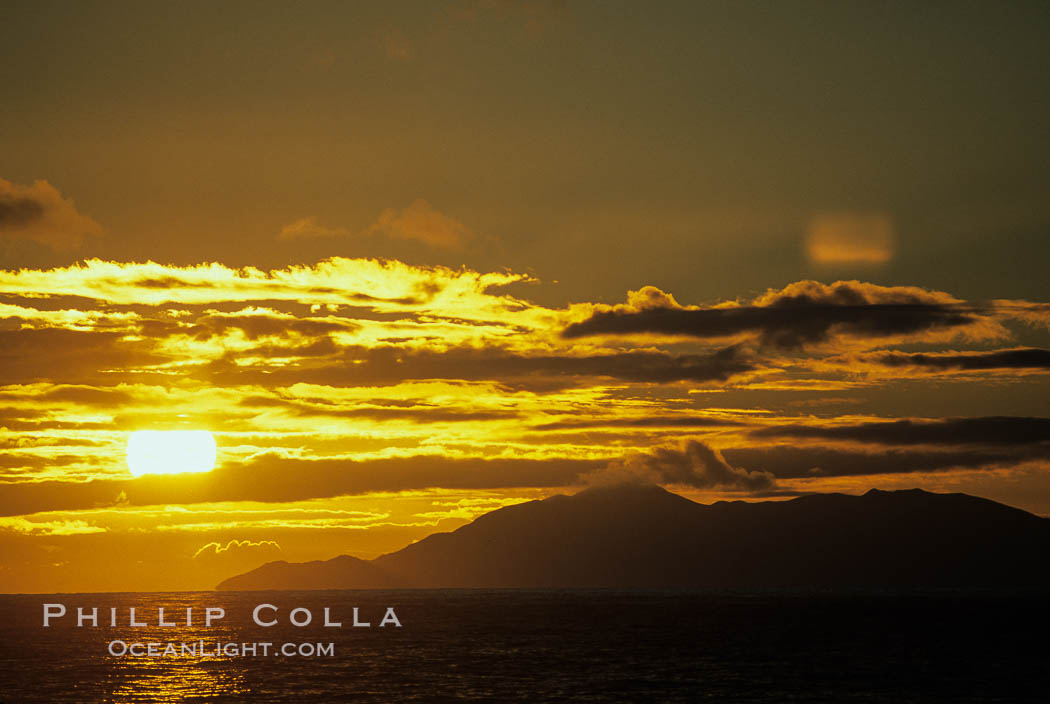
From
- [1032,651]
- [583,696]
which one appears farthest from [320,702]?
[1032,651]

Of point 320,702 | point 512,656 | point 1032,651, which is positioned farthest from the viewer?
point 1032,651

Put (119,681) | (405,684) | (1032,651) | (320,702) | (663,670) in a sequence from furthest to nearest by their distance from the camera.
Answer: (1032,651) → (663,670) → (119,681) → (405,684) → (320,702)

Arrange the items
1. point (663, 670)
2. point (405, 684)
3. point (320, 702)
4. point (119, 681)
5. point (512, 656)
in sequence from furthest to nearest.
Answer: point (512, 656), point (663, 670), point (119, 681), point (405, 684), point (320, 702)

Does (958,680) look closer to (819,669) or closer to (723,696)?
(819,669)

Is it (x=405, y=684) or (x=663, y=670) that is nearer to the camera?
(x=405, y=684)

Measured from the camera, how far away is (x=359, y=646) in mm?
197625

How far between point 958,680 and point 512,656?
69642 mm

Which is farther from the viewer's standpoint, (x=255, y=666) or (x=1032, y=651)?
(x=1032, y=651)

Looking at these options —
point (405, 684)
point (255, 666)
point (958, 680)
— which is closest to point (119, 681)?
point (255, 666)

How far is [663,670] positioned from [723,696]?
31.1m

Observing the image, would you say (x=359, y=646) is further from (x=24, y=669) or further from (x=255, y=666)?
(x=24, y=669)

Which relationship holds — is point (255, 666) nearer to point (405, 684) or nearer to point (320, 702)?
point (405, 684)

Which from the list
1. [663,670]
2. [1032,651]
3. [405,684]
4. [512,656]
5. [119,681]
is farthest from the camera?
[1032,651]

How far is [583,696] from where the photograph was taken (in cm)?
11800
